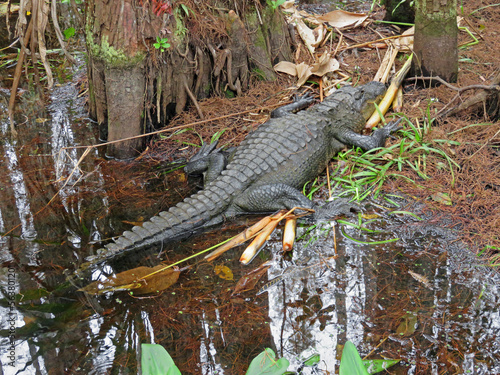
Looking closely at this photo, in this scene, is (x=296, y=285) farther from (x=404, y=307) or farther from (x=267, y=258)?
(x=404, y=307)

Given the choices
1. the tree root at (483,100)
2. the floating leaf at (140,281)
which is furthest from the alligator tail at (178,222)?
the tree root at (483,100)

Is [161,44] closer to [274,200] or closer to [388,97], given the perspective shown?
[274,200]

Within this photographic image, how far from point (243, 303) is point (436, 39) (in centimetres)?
340

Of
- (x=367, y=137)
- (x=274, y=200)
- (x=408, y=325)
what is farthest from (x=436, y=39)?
(x=408, y=325)

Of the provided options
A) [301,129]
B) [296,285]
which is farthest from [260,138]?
[296,285]

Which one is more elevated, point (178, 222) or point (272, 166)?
point (272, 166)

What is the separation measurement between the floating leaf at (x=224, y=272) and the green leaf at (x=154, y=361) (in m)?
1.06

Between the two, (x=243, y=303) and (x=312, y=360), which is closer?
(x=312, y=360)

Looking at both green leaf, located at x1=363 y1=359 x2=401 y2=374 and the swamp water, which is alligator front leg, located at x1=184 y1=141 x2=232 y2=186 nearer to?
the swamp water

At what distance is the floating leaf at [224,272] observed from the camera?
3486mm

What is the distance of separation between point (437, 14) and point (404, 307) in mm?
3096

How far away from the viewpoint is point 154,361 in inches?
96.5

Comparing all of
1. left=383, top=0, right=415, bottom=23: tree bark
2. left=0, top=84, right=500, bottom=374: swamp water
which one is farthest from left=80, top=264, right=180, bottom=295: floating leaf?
left=383, top=0, right=415, bottom=23: tree bark

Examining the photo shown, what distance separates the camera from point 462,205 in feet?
12.9
